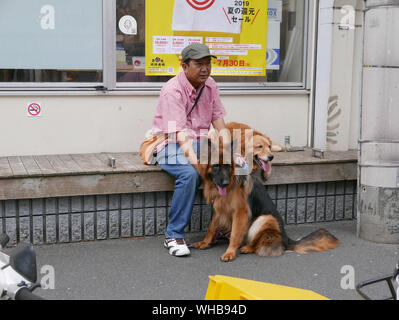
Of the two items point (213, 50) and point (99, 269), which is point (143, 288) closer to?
point (99, 269)

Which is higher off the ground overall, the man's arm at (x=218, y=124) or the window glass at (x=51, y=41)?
the window glass at (x=51, y=41)

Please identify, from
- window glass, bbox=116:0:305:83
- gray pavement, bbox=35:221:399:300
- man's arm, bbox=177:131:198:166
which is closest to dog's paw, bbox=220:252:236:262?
gray pavement, bbox=35:221:399:300

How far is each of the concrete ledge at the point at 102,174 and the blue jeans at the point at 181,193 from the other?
0.75 feet

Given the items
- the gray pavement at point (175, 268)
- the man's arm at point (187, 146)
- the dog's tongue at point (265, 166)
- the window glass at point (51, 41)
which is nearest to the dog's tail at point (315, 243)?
the gray pavement at point (175, 268)

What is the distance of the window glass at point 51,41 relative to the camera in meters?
5.36

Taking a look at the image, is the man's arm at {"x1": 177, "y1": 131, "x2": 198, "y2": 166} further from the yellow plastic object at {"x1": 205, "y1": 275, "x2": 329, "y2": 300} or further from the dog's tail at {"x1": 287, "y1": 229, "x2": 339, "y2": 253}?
the yellow plastic object at {"x1": 205, "y1": 275, "x2": 329, "y2": 300}

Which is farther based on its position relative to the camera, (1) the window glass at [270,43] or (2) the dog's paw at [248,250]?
(1) the window glass at [270,43]

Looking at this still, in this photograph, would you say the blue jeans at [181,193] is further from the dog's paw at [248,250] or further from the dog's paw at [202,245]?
the dog's paw at [248,250]

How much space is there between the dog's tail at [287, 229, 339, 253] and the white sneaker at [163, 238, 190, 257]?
886 mm

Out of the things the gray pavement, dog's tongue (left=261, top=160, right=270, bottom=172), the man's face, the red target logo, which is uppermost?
the red target logo

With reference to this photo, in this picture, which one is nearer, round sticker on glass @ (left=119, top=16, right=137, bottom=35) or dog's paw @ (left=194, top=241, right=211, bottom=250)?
dog's paw @ (left=194, top=241, right=211, bottom=250)

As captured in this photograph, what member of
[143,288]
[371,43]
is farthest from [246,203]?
[371,43]

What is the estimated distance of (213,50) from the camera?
5973mm

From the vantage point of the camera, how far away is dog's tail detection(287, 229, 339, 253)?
15.6 ft
